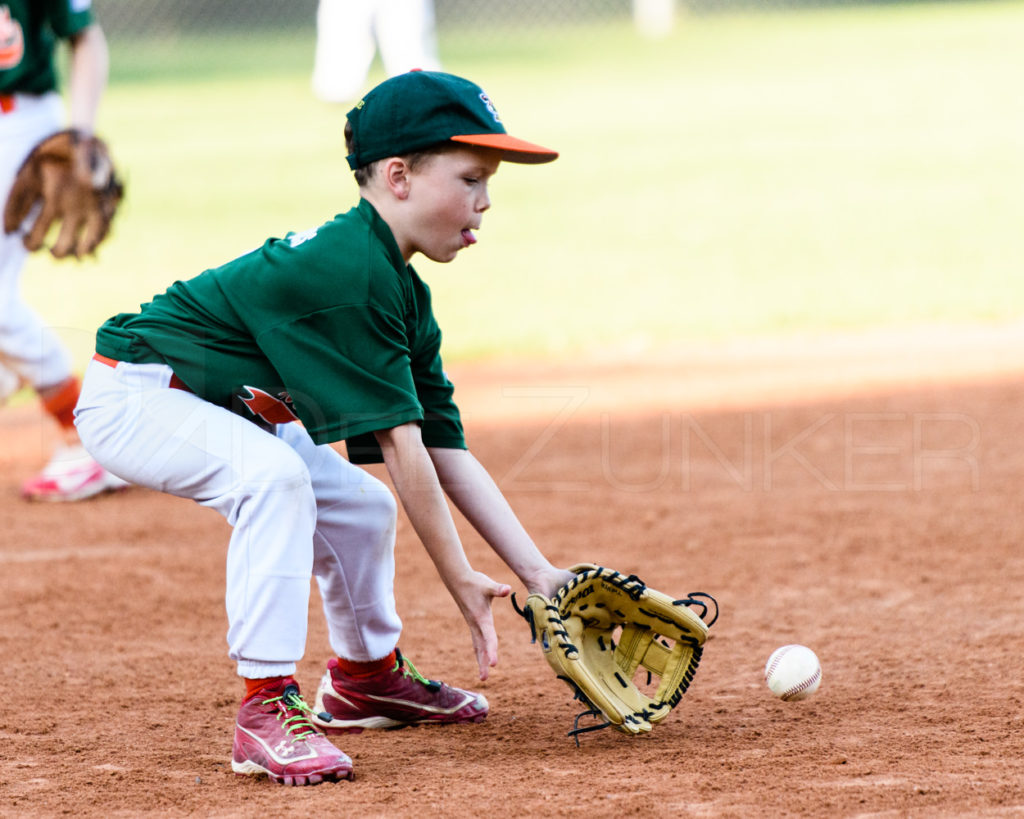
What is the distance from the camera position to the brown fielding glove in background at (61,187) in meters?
4.98

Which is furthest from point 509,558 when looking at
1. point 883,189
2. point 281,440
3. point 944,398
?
point 883,189

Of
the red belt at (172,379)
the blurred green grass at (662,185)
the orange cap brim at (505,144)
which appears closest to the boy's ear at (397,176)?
the orange cap brim at (505,144)

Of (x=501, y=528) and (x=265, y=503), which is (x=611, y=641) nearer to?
(x=501, y=528)

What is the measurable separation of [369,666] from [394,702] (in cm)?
9

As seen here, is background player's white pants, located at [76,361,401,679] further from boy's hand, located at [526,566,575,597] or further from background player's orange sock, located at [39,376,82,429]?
background player's orange sock, located at [39,376,82,429]

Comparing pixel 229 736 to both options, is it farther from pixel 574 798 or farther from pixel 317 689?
pixel 574 798

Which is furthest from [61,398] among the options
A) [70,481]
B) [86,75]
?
[86,75]

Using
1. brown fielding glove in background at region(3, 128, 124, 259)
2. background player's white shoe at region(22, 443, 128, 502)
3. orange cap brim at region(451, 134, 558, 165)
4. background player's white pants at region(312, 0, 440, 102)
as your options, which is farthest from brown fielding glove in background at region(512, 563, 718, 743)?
background player's white pants at region(312, 0, 440, 102)

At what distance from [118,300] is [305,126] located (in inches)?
321

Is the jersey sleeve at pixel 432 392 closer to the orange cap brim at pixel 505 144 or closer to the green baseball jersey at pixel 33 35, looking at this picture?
the orange cap brim at pixel 505 144

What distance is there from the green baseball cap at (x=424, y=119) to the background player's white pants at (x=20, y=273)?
8.95 feet

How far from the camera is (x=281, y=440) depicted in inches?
106

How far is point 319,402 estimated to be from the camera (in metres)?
2.53

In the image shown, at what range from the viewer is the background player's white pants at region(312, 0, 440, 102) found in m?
18.3
